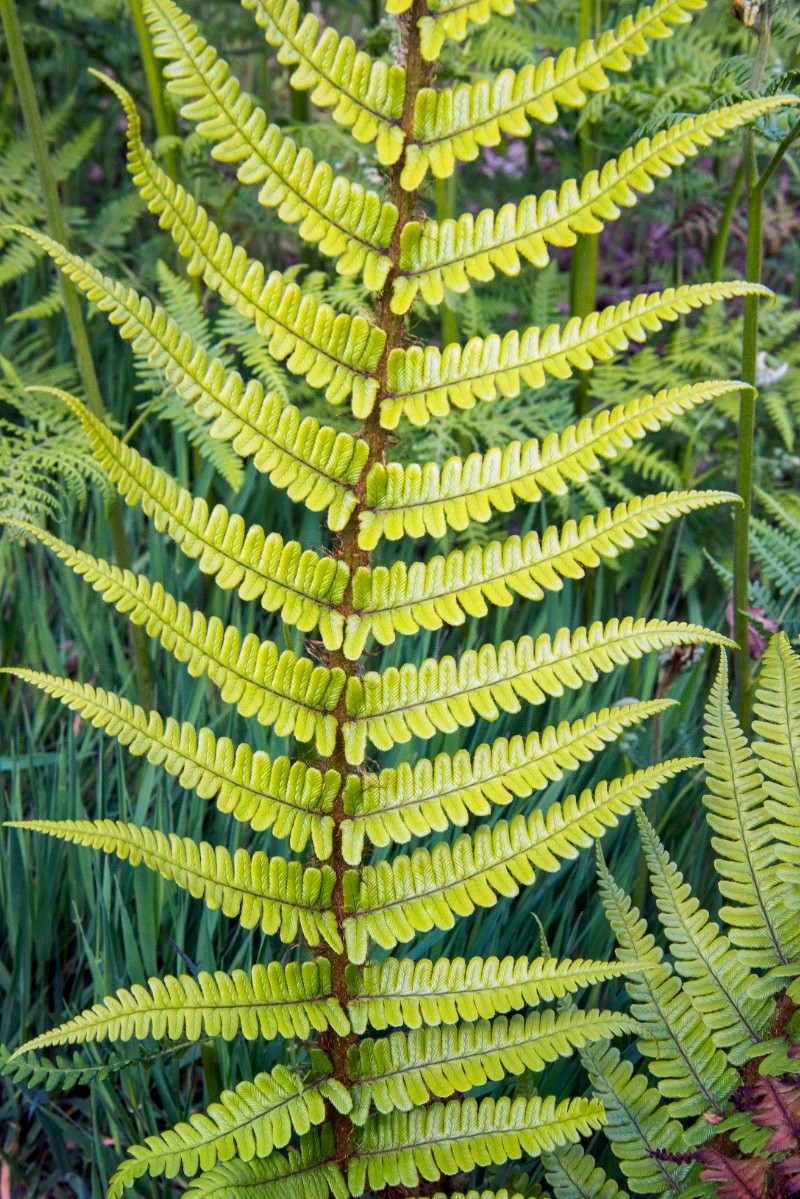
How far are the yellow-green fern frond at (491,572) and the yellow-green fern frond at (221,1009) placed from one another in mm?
348

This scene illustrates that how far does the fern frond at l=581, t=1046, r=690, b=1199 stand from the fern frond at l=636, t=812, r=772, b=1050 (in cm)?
10

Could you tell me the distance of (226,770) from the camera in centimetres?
110

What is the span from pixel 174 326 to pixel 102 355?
1967 mm

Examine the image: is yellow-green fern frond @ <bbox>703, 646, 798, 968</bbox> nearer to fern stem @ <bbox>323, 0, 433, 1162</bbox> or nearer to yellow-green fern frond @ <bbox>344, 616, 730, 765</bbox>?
yellow-green fern frond @ <bbox>344, 616, 730, 765</bbox>

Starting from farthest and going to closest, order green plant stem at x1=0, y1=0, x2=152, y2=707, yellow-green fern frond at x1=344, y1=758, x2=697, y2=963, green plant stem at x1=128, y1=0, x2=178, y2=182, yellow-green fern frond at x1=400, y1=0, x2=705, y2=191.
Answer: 1. green plant stem at x1=128, y1=0, x2=178, y2=182
2. green plant stem at x1=0, y1=0, x2=152, y2=707
3. yellow-green fern frond at x1=344, y1=758, x2=697, y2=963
4. yellow-green fern frond at x1=400, y1=0, x2=705, y2=191

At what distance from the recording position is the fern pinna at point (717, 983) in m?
1.14

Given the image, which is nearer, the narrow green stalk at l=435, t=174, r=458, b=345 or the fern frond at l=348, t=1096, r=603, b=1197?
the fern frond at l=348, t=1096, r=603, b=1197

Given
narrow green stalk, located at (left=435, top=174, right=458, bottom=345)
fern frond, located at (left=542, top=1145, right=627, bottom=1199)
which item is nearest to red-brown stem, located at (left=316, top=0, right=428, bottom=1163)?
fern frond, located at (left=542, top=1145, right=627, bottom=1199)

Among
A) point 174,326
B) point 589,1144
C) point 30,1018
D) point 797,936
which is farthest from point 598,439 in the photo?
point 30,1018

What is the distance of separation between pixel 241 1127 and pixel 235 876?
24 centimetres

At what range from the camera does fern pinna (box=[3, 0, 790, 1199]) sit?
1.03 m

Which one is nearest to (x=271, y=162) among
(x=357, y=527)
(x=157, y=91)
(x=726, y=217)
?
(x=357, y=527)

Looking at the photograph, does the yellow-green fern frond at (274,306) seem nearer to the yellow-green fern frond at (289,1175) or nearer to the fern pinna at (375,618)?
the fern pinna at (375,618)

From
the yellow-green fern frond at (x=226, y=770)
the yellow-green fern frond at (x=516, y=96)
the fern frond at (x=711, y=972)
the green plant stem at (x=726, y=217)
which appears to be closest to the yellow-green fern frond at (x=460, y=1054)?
the fern frond at (x=711, y=972)
